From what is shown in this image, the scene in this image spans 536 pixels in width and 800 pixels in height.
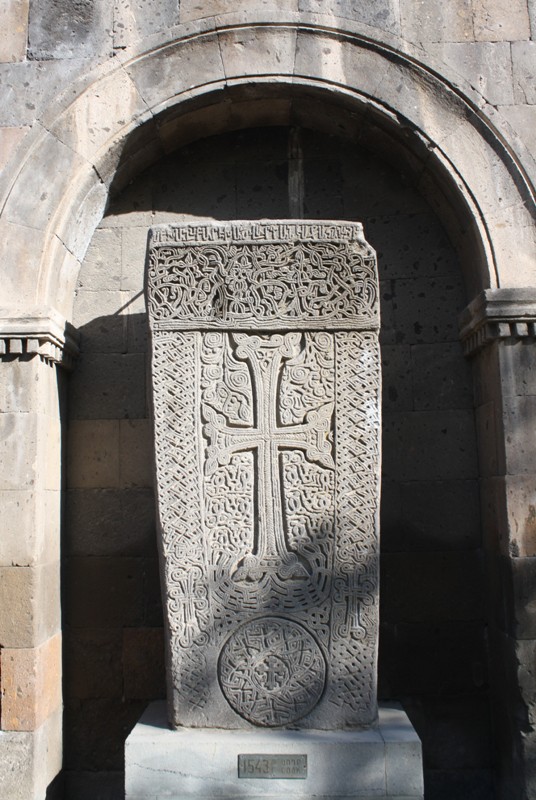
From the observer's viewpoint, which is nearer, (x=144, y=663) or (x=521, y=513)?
(x=521, y=513)

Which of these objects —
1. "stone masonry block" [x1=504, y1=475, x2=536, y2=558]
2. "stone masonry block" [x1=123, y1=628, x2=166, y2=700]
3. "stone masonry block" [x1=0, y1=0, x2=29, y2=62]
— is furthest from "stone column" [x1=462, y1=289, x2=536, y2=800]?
"stone masonry block" [x1=0, y1=0, x2=29, y2=62]

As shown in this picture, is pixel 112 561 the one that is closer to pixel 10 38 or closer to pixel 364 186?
pixel 364 186

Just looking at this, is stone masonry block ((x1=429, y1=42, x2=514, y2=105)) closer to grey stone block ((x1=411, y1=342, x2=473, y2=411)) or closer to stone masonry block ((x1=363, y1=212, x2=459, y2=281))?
stone masonry block ((x1=363, y1=212, x2=459, y2=281))

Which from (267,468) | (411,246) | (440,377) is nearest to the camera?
(267,468)

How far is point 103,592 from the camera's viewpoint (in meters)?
4.12

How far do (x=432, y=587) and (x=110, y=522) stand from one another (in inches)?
68.6

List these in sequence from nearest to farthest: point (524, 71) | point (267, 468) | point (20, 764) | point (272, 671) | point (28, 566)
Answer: point (272, 671)
point (267, 468)
point (20, 764)
point (28, 566)
point (524, 71)

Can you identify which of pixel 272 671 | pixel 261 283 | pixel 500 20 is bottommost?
pixel 272 671

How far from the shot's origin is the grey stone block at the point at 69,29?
410 centimetres

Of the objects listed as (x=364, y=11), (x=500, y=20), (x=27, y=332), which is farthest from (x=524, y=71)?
(x=27, y=332)

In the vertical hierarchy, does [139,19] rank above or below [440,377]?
above

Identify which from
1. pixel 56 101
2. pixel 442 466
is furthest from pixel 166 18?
pixel 442 466

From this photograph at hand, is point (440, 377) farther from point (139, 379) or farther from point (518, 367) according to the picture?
point (139, 379)

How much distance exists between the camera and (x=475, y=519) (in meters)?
4.14
